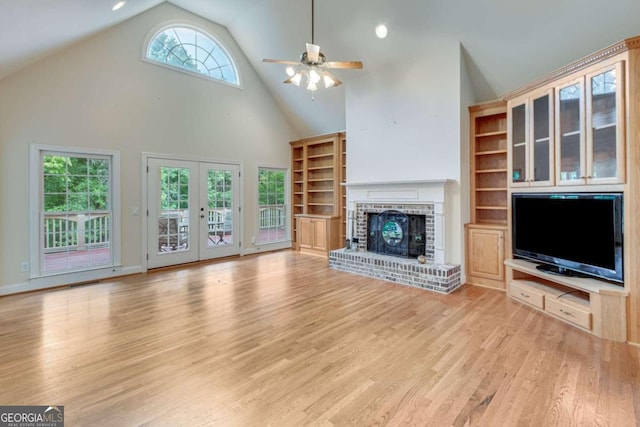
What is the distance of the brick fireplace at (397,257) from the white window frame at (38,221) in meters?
3.80

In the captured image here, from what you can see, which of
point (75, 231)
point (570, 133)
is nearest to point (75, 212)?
point (75, 231)

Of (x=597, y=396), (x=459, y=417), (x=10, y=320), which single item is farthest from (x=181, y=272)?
(x=597, y=396)

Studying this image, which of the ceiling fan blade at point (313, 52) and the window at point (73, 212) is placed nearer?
the ceiling fan blade at point (313, 52)

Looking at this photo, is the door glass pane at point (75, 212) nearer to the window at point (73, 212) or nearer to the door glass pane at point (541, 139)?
the window at point (73, 212)

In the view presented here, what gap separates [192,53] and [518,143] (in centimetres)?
604

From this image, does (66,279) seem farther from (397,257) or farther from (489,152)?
(489,152)

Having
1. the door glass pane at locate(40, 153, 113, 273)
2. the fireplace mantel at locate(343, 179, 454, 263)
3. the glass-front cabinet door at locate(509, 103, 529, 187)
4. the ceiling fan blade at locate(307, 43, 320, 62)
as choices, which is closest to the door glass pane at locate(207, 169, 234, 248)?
the door glass pane at locate(40, 153, 113, 273)

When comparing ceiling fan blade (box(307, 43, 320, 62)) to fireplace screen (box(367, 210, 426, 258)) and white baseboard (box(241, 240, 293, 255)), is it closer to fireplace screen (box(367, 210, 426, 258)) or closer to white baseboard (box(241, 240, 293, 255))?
fireplace screen (box(367, 210, 426, 258))

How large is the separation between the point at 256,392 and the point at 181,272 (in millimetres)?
4011

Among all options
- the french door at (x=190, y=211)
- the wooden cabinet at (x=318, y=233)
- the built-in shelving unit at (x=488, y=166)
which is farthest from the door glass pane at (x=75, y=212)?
the built-in shelving unit at (x=488, y=166)

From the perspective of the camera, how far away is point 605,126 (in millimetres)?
3037

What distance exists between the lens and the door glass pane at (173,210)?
230 inches

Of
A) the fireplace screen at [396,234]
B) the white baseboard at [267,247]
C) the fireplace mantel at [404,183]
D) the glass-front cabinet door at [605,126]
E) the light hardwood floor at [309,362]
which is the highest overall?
the glass-front cabinet door at [605,126]

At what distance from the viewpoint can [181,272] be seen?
5.58 metres
